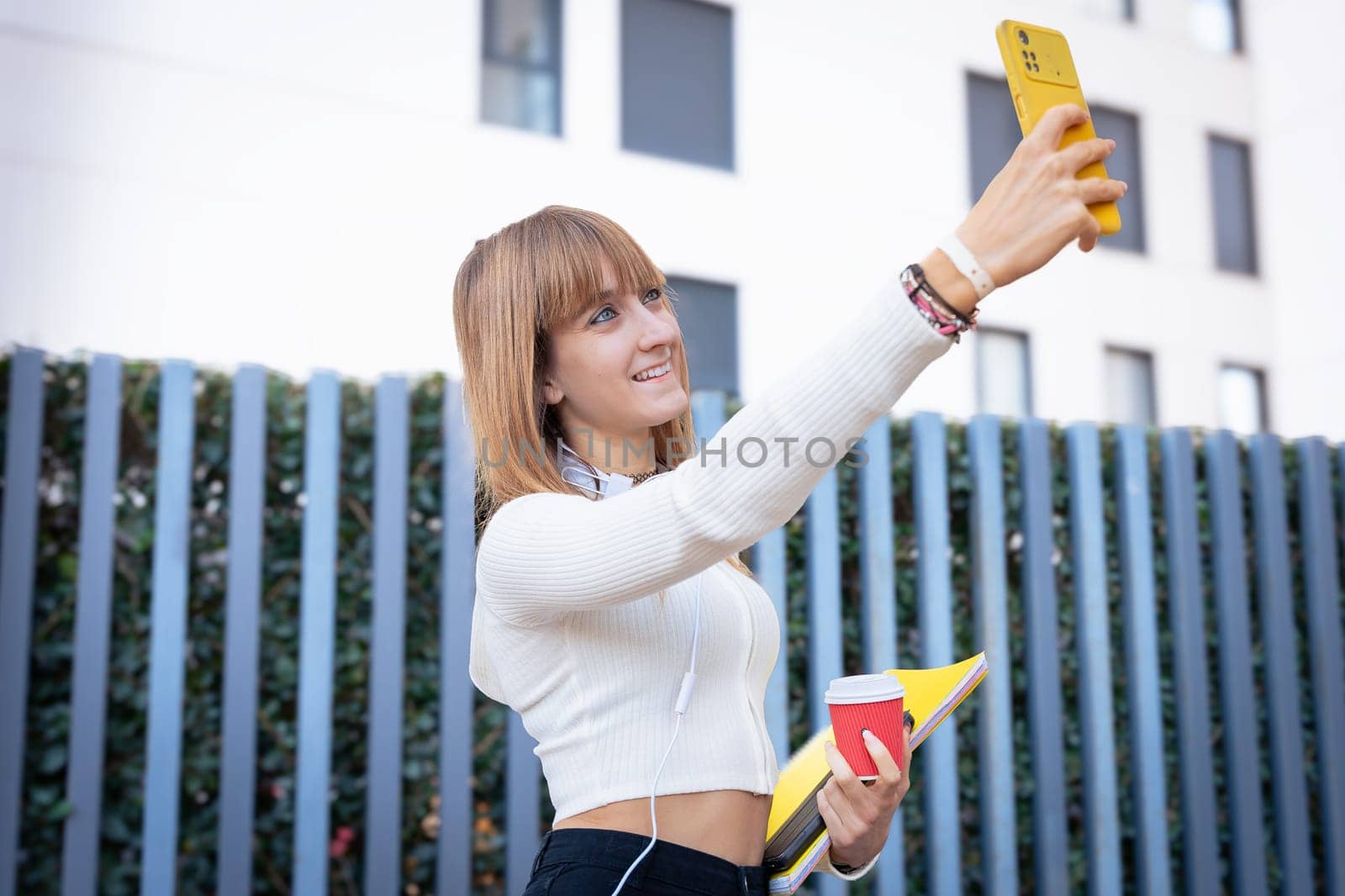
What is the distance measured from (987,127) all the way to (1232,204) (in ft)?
9.91

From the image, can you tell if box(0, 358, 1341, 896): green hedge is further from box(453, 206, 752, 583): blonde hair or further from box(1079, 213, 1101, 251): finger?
box(1079, 213, 1101, 251): finger

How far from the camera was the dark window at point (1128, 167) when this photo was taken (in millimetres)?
10711

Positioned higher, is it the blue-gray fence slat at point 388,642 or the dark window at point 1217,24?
the dark window at point 1217,24

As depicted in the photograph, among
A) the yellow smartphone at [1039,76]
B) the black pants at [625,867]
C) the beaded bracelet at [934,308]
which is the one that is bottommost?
the black pants at [625,867]

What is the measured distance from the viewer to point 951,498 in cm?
459

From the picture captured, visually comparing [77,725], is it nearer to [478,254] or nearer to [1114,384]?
[478,254]

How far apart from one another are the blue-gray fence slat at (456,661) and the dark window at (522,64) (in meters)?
5.00

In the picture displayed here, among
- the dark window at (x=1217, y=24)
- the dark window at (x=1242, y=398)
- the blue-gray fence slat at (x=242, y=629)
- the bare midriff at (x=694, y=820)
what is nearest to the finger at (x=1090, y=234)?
the bare midriff at (x=694, y=820)

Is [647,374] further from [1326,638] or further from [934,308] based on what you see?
[1326,638]

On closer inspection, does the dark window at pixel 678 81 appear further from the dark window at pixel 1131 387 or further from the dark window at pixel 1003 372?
the dark window at pixel 1131 387

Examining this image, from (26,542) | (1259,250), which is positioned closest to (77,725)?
(26,542)

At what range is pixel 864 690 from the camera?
4.97 ft

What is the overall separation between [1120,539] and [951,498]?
78 centimetres

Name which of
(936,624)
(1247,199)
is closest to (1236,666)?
(936,624)
